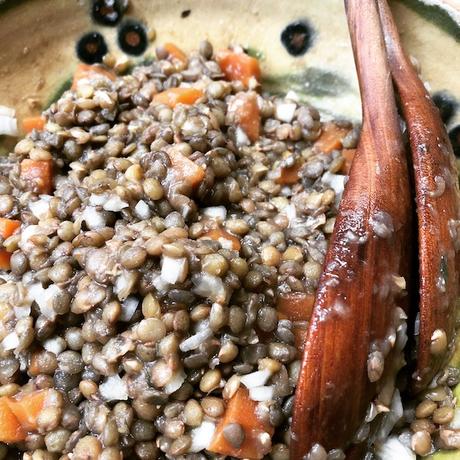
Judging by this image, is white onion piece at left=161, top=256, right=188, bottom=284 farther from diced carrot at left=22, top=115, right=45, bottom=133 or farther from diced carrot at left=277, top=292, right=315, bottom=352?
diced carrot at left=22, top=115, right=45, bottom=133

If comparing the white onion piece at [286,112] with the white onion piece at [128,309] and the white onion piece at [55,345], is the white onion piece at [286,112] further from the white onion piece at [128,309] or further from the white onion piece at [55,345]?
the white onion piece at [55,345]

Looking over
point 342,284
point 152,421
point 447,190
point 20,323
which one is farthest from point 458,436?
point 20,323

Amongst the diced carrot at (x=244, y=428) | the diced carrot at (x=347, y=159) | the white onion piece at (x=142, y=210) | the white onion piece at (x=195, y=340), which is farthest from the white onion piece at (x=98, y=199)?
the diced carrot at (x=347, y=159)

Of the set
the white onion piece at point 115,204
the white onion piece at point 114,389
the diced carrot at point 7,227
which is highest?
the white onion piece at point 115,204

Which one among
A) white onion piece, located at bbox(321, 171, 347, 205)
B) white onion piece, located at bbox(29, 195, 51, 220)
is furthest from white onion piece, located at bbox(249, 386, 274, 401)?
white onion piece, located at bbox(29, 195, 51, 220)

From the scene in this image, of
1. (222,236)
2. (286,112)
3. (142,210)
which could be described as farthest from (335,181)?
(142,210)

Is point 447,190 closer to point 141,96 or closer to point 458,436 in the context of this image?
point 458,436
